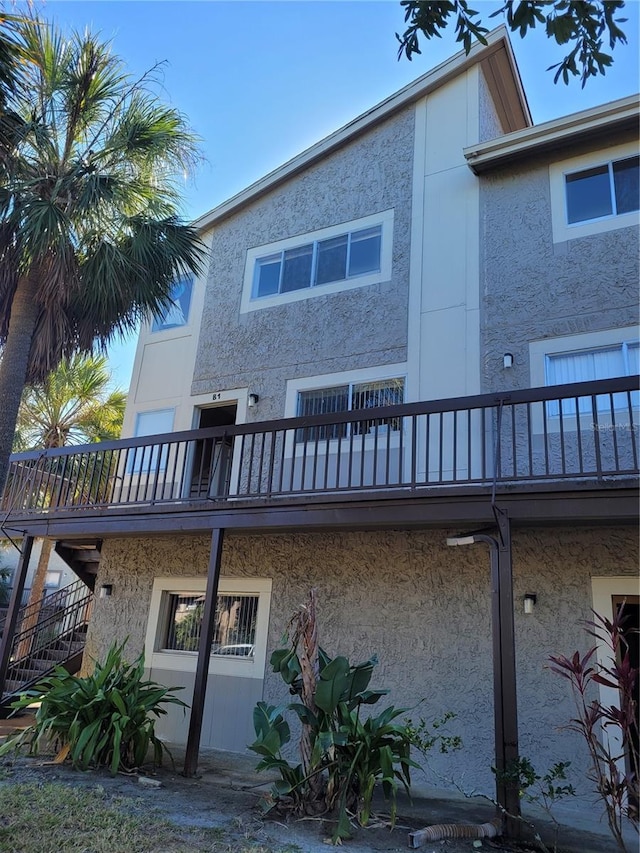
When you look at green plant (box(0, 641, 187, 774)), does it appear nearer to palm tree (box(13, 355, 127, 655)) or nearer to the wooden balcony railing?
the wooden balcony railing

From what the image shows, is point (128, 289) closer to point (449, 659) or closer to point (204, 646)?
point (204, 646)

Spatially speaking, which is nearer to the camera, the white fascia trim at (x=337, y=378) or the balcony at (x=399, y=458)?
the balcony at (x=399, y=458)

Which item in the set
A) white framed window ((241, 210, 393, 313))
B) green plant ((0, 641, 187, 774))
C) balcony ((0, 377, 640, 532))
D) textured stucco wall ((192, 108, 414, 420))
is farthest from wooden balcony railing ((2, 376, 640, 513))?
white framed window ((241, 210, 393, 313))

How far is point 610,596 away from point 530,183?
5716mm

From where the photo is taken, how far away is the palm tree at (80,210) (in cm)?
825

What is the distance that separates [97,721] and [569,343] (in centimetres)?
707

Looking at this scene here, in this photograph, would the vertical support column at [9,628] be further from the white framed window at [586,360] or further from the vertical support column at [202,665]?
the white framed window at [586,360]

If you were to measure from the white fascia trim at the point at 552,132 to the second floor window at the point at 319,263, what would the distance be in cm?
190

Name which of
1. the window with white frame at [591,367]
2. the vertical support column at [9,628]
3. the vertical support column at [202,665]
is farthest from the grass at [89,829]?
the window with white frame at [591,367]

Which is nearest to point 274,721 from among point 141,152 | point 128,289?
point 128,289

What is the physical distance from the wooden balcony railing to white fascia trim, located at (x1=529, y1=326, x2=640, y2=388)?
1.49 feet

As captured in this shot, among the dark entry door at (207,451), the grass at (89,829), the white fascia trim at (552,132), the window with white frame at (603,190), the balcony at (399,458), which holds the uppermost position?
the white fascia trim at (552,132)

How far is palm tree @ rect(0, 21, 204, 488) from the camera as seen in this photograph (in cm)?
825

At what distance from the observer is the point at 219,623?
9.64 meters
